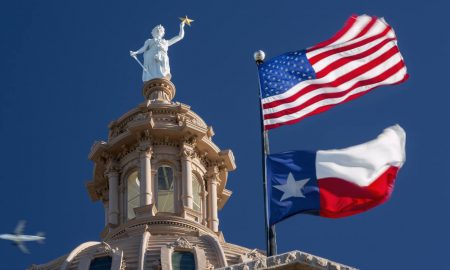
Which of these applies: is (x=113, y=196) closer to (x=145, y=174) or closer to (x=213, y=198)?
(x=145, y=174)

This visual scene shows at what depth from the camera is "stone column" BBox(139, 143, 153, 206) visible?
83.3 m

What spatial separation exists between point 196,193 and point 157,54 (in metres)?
8.64

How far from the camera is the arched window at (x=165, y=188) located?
281 ft

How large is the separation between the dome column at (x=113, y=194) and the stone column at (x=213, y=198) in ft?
14.8

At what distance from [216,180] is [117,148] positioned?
523 cm

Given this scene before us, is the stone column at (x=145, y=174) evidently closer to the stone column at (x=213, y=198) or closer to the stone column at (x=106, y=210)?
the stone column at (x=106, y=210)


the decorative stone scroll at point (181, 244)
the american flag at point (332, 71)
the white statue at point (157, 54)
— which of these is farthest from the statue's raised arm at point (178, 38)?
the american flag at point (332, 71)

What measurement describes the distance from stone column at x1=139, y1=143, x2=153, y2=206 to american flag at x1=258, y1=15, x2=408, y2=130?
3123cm

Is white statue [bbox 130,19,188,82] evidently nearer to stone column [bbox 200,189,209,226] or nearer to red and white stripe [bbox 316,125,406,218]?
stone column [bbox 200,189,209,226]

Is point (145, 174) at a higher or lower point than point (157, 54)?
lower

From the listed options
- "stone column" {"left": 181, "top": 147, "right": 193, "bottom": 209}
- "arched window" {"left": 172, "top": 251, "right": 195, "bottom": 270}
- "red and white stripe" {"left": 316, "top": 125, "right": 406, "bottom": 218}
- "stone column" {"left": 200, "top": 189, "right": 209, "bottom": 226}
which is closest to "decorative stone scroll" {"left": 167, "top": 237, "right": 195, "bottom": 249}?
"arched window" {"left": 172, "top": 251, "right": 195, "bottom": 270}

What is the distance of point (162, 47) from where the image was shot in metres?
91.4

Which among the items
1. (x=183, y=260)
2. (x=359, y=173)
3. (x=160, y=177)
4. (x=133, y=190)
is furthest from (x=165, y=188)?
(x=359, y=173)

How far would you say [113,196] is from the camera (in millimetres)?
86312
